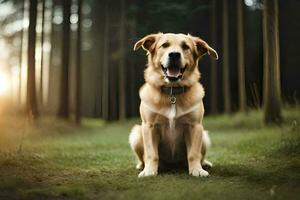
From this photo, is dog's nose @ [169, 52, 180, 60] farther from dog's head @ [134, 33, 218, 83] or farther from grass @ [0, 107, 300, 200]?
grass @ [0, 107, 300, 200]

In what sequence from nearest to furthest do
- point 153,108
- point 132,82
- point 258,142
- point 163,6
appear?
point 153,108
point 258,142
point 163,6
point 132,82

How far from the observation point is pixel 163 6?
650 inches

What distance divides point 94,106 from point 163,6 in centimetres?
1928

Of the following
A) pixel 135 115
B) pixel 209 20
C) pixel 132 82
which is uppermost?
pixel 209 20

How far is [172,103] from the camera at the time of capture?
20.9 feet

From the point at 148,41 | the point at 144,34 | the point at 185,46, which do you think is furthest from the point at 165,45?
the point at 144,34

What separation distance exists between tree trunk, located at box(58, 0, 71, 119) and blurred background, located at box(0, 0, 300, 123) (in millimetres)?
34

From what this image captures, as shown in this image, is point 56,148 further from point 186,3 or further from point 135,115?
point 135,115

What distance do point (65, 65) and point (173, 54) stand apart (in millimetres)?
12978

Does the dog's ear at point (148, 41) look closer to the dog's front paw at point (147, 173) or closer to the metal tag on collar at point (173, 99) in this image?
the metal tag on collar at point (173, 99)

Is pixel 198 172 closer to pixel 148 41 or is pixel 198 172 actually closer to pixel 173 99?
pixel 173 99

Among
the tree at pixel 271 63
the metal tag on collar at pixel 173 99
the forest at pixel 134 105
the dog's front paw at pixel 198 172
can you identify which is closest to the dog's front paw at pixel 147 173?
the forest at pixel 134 105

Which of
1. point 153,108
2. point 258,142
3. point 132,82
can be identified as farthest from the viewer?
point 132,82

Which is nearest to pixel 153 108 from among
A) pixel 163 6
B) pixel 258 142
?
pixel 258 142
